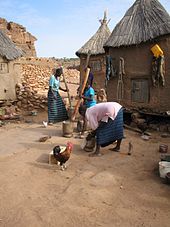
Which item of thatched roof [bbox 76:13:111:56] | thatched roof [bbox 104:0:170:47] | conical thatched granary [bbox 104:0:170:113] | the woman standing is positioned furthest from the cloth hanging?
thatched roof [bbox 76:13:111:56]

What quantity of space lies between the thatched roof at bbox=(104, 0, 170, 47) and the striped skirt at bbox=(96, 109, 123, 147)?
4.42 metres

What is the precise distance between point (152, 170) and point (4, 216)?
2998 mm

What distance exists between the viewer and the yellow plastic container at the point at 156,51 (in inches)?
341

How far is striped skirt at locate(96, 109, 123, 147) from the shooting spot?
5.64m

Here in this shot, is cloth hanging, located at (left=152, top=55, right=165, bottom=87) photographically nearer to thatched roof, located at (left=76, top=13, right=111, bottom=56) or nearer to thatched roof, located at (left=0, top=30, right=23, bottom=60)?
thatched roof, located at (left=0, top=30, right=23, bottom=60)

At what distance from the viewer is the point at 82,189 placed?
4.23 m

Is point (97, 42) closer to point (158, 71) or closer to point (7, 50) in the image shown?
point (7, 50)

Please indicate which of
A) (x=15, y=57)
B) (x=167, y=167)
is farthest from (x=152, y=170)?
(x=15, y=57)

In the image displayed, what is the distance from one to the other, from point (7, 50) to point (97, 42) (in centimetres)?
684

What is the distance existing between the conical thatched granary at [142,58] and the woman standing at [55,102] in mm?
2624

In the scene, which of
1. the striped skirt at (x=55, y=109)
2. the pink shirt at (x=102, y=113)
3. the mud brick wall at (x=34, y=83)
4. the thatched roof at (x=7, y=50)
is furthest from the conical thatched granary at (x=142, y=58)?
the thatched roof at (x=7, y=50)

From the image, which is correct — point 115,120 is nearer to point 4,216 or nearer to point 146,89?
point 4,216

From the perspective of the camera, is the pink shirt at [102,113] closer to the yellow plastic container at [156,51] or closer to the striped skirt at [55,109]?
the striped skirt at [55,109]

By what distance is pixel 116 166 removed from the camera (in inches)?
207
